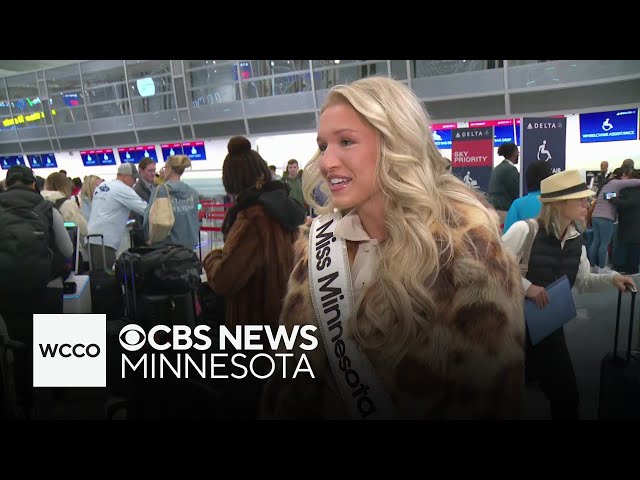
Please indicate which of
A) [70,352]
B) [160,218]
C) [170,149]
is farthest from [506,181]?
[70,352]

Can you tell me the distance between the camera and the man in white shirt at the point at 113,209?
2.82m

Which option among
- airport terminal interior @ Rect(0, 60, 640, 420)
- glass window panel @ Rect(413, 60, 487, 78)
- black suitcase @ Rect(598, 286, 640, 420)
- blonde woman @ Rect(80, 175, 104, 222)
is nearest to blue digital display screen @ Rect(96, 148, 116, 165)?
airport terminal interior @ Rect(0, 60, 640, 420)

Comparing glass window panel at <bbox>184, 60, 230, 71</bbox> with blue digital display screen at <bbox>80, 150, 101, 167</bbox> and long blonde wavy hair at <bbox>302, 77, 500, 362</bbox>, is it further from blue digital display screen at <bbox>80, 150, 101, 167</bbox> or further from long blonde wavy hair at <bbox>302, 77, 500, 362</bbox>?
long blonde wavy hair at <bbox>302, 77, 500, 362</bbox>

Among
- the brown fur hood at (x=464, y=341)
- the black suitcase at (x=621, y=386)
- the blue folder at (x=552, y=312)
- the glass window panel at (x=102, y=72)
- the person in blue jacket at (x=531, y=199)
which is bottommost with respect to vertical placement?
the black suitcase at (x=621, y=386)

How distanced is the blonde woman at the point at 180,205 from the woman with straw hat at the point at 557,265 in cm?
164

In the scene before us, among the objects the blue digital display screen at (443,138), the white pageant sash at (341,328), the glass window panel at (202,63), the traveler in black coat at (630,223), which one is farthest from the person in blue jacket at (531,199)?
the glass window panel at (202,63)

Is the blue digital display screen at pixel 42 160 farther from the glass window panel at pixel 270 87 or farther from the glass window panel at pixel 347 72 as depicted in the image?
the glass window panel at pixel 347 72

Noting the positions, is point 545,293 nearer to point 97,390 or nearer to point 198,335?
point 198,335

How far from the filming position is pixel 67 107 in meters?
2.97

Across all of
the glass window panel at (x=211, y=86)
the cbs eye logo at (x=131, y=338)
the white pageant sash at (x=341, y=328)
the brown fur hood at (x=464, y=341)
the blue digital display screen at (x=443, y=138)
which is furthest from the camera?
the glass window panel at (x=211, y=86)

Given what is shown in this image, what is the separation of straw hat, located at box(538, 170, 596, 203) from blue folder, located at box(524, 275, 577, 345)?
0.40 meters

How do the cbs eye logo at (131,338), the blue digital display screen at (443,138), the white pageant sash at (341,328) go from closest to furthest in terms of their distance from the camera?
1. the white pageant sash at (341,328)
2. the cbs eye logo at (131,338)
3. the blue digital display screen at (443,138)

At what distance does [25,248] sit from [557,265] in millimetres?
2684
